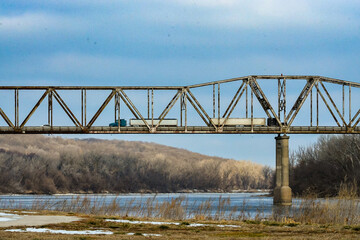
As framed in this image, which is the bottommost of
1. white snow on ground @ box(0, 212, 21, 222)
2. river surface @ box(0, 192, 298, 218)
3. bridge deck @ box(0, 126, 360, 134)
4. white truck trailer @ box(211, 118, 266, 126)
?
river surface @ box(0, 192, 298, 218)

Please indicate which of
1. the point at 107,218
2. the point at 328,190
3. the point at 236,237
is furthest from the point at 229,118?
the point at 236,237

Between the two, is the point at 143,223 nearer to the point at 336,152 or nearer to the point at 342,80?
the point at 342,80

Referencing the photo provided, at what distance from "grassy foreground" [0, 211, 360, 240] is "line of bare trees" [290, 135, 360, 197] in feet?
234

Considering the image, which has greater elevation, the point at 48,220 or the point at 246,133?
the point at 246,133

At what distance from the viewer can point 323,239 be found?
29109mm

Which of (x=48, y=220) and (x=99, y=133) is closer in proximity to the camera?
(x=48, y=220)

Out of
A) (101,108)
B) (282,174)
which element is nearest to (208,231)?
(101,108)

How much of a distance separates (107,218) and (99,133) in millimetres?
47285

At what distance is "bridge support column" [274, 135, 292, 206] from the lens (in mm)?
84312

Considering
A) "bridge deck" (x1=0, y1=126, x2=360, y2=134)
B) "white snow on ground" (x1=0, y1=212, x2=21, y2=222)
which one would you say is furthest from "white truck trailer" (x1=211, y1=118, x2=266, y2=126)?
"white snow on ground" (x1=0, y1=212, x2=21, y2=222)

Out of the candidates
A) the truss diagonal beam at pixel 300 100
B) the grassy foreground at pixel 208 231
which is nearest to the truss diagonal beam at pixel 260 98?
the truss diagonal beam at pixel 300 100

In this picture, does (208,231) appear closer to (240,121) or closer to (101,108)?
(101,108)

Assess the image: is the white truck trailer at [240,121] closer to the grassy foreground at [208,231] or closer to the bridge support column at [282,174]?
the bridge support column at [282,174]

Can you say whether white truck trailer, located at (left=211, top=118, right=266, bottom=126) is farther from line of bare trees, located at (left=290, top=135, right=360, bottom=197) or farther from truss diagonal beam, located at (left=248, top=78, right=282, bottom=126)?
line of bare trees, located at (left=290, top=135, right=360, bottom=197)
